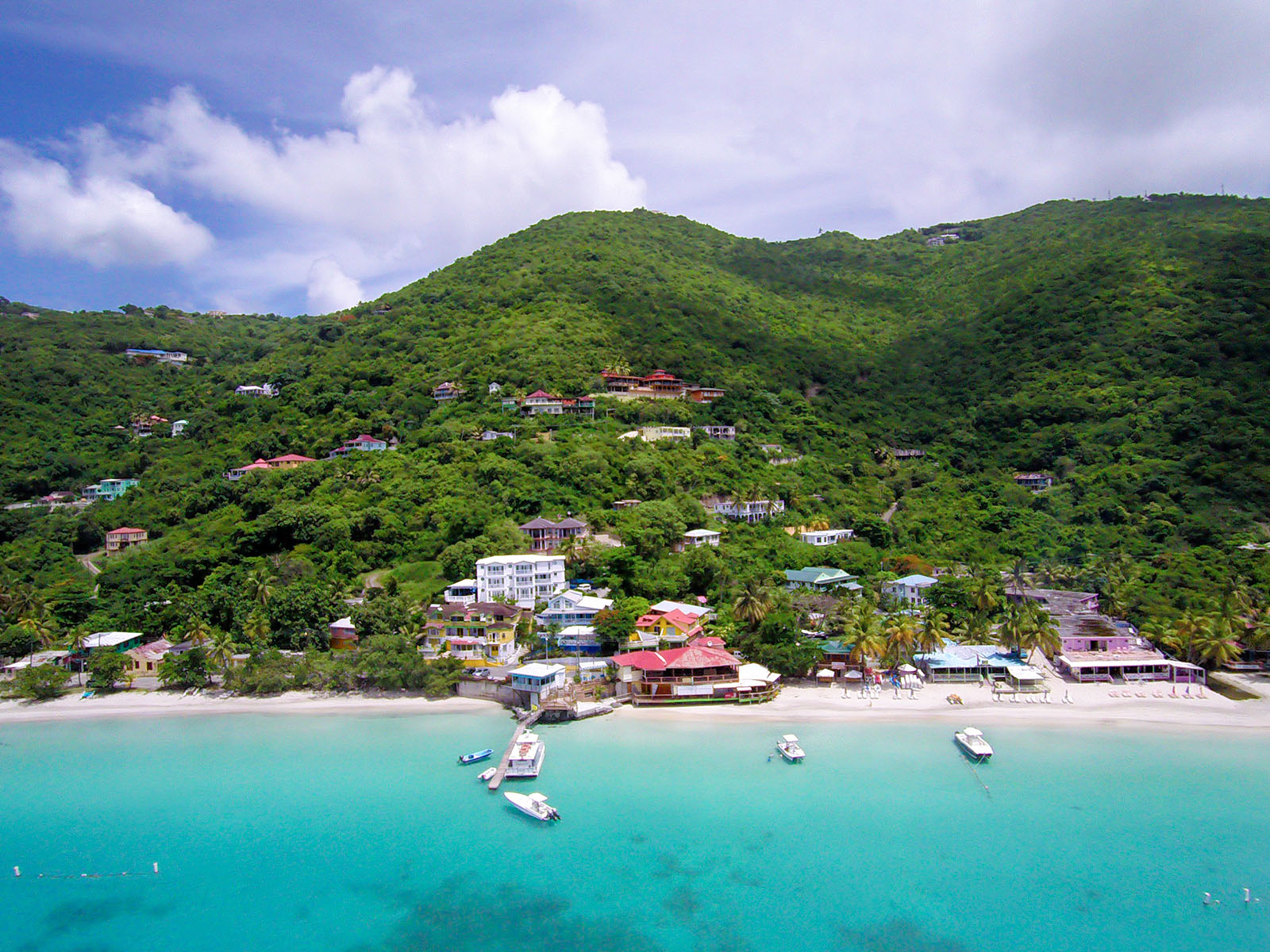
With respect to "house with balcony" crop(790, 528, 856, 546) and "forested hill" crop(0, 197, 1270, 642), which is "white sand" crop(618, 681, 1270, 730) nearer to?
"forested hill" crop(0, 197, 1270, 642)

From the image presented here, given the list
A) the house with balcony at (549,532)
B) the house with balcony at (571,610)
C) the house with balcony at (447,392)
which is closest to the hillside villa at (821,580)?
the house with balcony at (571,610)

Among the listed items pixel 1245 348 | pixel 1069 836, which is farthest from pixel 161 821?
pixel 1245 348

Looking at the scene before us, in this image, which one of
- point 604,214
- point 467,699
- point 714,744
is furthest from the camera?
point 604,214

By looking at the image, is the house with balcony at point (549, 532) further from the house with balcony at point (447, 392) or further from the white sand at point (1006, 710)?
the house with balcony at point (447, 392)

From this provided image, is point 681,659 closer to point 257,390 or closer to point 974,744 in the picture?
point 974,744

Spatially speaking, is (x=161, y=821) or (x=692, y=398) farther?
(x=692, y=398)

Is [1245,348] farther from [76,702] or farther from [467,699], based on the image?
[76,702]
